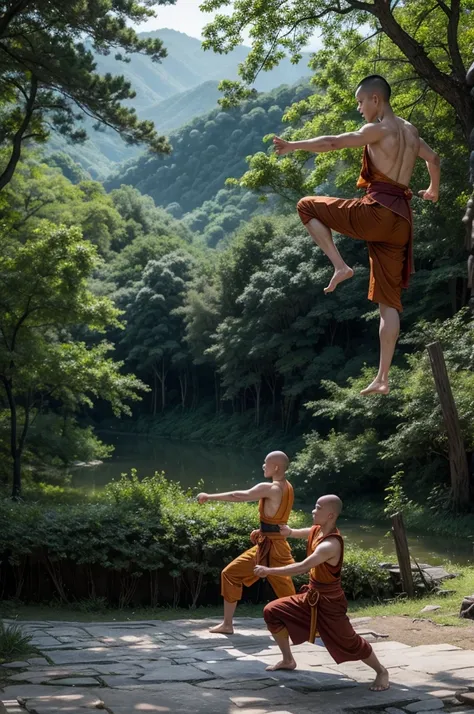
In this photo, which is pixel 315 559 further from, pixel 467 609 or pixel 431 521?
pixel 431 521

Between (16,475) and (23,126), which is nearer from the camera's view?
(23,126)

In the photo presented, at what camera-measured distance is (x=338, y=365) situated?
39.3m

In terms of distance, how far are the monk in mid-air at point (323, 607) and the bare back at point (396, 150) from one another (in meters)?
2.14

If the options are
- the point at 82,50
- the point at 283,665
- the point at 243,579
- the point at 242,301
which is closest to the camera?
the point at 283,665

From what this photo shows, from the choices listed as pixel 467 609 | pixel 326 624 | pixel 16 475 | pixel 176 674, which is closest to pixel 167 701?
pixel 176 674

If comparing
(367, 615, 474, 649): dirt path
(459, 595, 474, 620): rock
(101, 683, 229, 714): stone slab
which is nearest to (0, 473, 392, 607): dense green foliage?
(367, 615, 474, 649): dirt path

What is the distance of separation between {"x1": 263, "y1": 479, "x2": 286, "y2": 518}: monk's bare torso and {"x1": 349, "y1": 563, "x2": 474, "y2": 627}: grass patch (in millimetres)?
2516

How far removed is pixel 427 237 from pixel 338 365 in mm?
10554

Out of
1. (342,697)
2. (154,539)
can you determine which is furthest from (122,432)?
(342,697)

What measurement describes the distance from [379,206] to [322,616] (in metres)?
2.68

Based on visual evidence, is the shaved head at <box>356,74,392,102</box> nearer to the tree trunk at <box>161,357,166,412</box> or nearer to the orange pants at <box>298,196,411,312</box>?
the orange pants at <box>298,196,411,312</box>

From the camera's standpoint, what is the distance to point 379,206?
5.16m

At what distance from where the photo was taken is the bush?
651 centimetres

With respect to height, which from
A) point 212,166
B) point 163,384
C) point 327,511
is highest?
point 212,166
